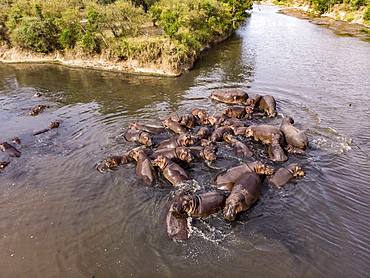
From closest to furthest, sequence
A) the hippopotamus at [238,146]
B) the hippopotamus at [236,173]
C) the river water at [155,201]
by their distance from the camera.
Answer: the river water at [155,201]
the hippopotamus at [236,173]
the hippopotamus at [238,146]

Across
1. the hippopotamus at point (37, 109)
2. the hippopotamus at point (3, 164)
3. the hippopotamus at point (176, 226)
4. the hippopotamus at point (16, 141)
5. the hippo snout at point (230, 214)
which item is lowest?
the hippopotamus at point (37, 109)

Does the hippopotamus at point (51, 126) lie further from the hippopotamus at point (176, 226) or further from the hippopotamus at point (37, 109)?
the hippopotamus at point (176, 226)

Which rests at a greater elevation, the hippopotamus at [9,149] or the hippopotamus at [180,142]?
the hippopotamus at [180,142]

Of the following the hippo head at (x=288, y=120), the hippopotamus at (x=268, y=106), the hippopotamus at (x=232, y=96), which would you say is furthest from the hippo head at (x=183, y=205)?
the hippopotamus at (x=232, y=96)

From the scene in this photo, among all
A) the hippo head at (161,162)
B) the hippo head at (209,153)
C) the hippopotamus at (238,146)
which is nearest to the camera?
the hippo head at (161,162)

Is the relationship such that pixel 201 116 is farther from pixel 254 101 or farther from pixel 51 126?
pixel 51 126

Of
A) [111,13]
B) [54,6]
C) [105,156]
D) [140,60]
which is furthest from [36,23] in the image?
[105,156]
